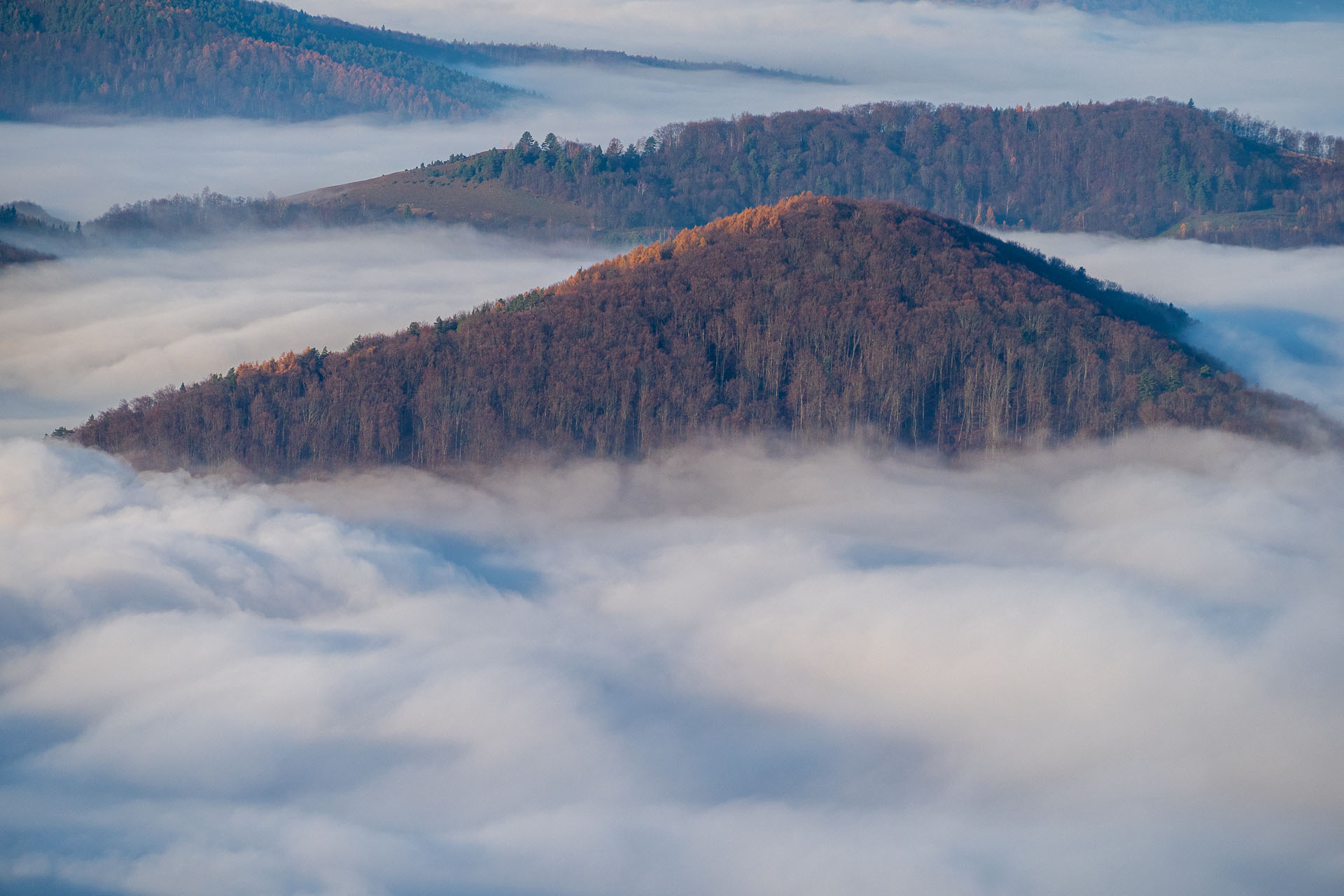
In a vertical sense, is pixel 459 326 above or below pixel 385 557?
above

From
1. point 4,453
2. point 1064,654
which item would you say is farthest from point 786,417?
point 4,453

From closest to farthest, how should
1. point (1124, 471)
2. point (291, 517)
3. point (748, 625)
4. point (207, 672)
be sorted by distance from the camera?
1. point (207, 672)
2. point (748, 625)
3. point (291, 517)
4. point (1124, 471)

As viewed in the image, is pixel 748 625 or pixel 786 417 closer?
pixel 748 625

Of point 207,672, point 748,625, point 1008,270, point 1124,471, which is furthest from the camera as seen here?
point 1008,270

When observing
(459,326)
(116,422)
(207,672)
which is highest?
(459,326)

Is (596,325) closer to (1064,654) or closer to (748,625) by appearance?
(748,625)

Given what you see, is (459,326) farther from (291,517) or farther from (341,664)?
(341,664)
